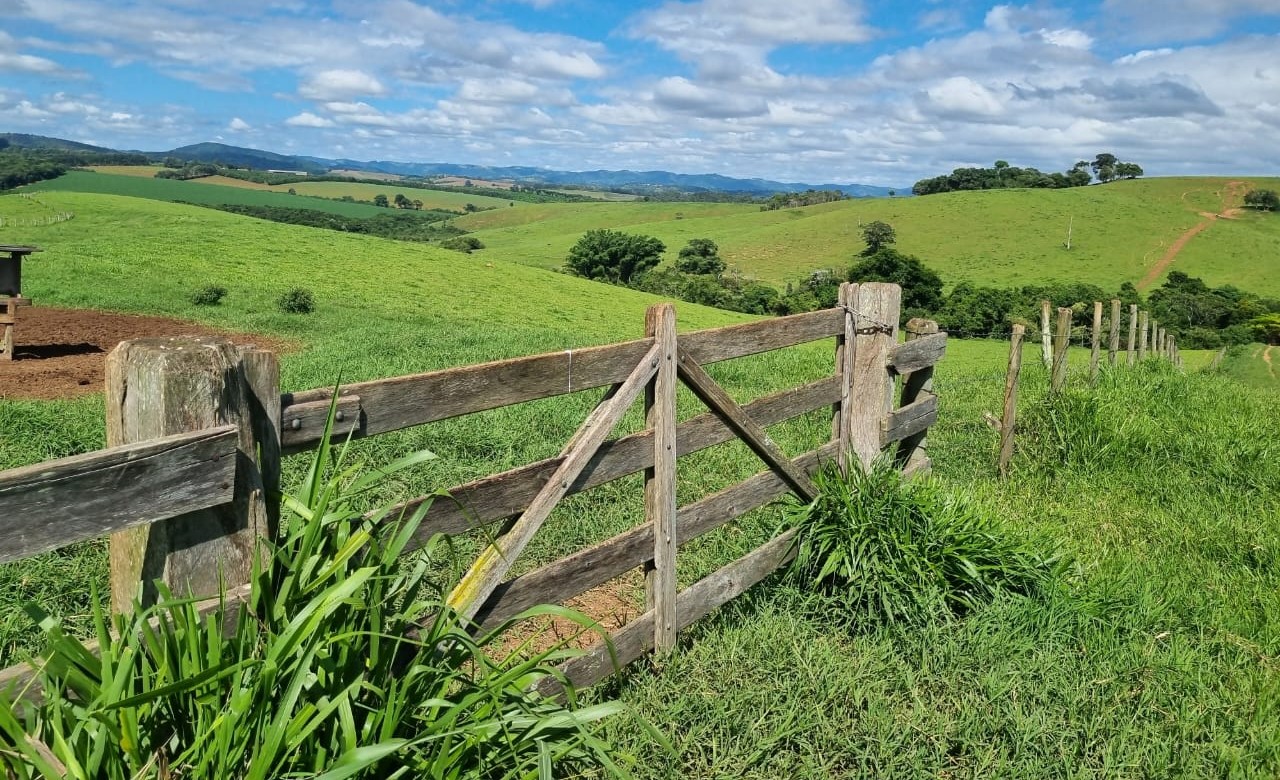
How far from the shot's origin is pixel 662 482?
13.3 ft

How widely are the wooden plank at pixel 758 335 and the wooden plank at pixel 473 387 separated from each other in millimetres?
451

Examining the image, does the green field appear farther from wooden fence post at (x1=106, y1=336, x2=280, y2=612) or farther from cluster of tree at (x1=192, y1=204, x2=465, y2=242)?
cluster of tree at (x1=192, y1=204, x2=465, y2=242)

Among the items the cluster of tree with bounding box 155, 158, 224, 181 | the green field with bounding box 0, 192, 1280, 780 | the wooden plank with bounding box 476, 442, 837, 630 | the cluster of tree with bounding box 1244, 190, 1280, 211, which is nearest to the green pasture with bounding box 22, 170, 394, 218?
the cluster of tree with bounding box 155, 158, 224, 181

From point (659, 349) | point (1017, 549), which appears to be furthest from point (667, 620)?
point (1017, 549)

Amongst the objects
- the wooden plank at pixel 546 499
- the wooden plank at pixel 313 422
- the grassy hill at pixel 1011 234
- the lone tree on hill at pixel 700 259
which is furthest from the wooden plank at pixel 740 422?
the lone tree on hill at pixel 700 259

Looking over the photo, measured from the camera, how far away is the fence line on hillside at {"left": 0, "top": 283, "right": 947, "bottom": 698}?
6.79 feet

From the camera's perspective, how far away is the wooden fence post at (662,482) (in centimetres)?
398

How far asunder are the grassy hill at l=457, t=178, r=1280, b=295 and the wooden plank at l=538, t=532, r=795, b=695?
7628 cm

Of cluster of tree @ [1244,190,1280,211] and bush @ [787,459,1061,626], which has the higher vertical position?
cluster of tree @ [1244,190,1280,211]

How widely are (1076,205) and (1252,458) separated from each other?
4001 inches

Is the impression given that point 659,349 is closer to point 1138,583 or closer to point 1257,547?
point 1138,583

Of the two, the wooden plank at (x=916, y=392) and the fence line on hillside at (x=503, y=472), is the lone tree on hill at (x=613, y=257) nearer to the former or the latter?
the wooden plank at (x=916, y=392)

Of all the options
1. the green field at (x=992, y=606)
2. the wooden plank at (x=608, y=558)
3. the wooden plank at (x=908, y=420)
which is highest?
the wooden plank at (x=908, y=420)

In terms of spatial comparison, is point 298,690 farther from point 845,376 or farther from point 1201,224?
point 1201,224
